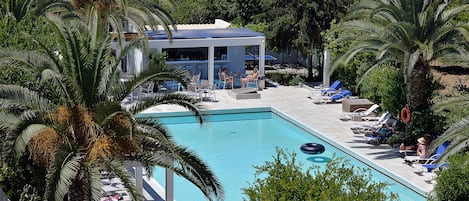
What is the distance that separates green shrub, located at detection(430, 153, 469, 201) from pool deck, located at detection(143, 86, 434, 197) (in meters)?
3.40

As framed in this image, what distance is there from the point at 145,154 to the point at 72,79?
169 cm

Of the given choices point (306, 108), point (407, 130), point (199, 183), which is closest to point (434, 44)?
point (407, 130)

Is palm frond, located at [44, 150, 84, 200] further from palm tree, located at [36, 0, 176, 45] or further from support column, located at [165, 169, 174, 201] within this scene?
palm tree, located at [36, 0, 176, 45]

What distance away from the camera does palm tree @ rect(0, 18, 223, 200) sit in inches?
439

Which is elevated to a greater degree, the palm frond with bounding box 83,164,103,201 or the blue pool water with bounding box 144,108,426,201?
the palm frond with bounding box 83,164,103,201

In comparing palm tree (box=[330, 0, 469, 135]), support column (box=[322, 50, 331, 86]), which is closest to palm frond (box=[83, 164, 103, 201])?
palm tree (box=[330, 0, 469, 135])

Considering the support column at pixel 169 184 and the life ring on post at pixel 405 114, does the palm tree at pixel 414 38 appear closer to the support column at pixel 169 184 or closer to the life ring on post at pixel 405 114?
the life ring on post at pixel 405 114

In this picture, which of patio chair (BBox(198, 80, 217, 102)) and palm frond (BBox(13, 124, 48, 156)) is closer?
palm frond (BBox(13, 124, 48, 156))

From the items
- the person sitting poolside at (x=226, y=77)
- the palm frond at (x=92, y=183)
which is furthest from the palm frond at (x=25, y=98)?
the person sitting poolside at (x=226, y=77)

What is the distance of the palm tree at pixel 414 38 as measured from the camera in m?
20.1

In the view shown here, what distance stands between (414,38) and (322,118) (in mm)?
6260

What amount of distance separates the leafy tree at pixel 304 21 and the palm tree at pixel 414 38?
902 cm

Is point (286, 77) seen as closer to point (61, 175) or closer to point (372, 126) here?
point (372, 126)

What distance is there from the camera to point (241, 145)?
23734 millimetres
